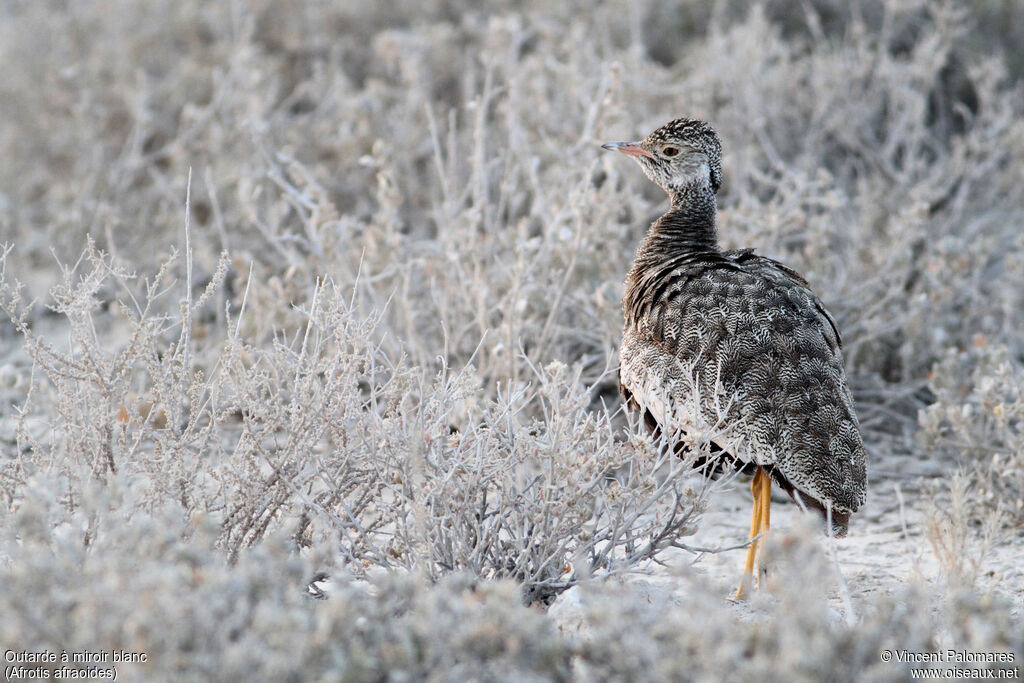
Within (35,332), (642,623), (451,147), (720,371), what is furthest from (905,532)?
(35,332)

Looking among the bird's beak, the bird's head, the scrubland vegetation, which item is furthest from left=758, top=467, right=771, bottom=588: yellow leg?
the bird's beak

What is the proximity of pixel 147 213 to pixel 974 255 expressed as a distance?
4.34 meters

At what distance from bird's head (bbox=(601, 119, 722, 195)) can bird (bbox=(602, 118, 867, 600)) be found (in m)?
0.25

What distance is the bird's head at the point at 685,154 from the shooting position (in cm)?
404

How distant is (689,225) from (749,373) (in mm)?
838

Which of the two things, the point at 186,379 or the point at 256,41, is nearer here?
the point at 186,379

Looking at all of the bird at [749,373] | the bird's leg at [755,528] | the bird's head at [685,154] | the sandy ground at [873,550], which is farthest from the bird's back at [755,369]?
the bird's head at [685,154]

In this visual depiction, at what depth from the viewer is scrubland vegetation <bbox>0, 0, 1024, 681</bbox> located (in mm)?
2146

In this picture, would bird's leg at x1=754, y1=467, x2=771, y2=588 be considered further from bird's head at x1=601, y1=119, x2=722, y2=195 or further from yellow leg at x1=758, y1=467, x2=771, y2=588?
bird's head at x1=601, y1=119, x2=722, y2=195

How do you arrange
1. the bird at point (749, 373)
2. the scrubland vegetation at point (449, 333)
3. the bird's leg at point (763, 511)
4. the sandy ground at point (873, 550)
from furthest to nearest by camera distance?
the bird's leg at point (763, 511), the sandy ground at point (873, 550), the bird at point (749, 373), the scrubland vegetation at point (449, 333)

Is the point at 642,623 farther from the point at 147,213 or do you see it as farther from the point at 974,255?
the point at 147,213

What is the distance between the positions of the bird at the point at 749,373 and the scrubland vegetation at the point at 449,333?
22cm

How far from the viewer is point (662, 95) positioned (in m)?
6.20

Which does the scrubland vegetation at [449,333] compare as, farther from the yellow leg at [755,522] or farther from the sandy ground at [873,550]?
the yellow leg at [755,522]
